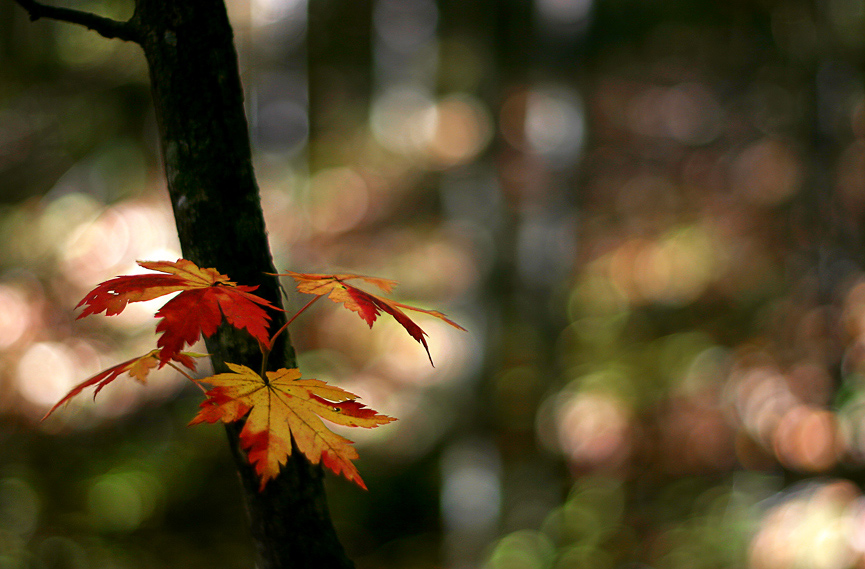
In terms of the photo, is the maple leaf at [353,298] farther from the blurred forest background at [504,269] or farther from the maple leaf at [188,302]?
the blurred forest background at [504,269]

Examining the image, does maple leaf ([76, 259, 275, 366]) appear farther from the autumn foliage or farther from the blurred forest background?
the blurred forest background

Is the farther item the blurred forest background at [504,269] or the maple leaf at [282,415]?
the blurred forest background at [504,269]

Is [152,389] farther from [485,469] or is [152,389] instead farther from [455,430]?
[485,469]

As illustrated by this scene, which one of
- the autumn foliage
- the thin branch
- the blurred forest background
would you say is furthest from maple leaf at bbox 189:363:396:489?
the blurred forest background

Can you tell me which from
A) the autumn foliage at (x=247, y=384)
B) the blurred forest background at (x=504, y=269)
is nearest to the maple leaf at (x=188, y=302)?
the autumn foliage at (x=247, y=384)

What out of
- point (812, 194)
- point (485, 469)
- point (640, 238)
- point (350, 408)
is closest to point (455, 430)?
point (485, 469)
